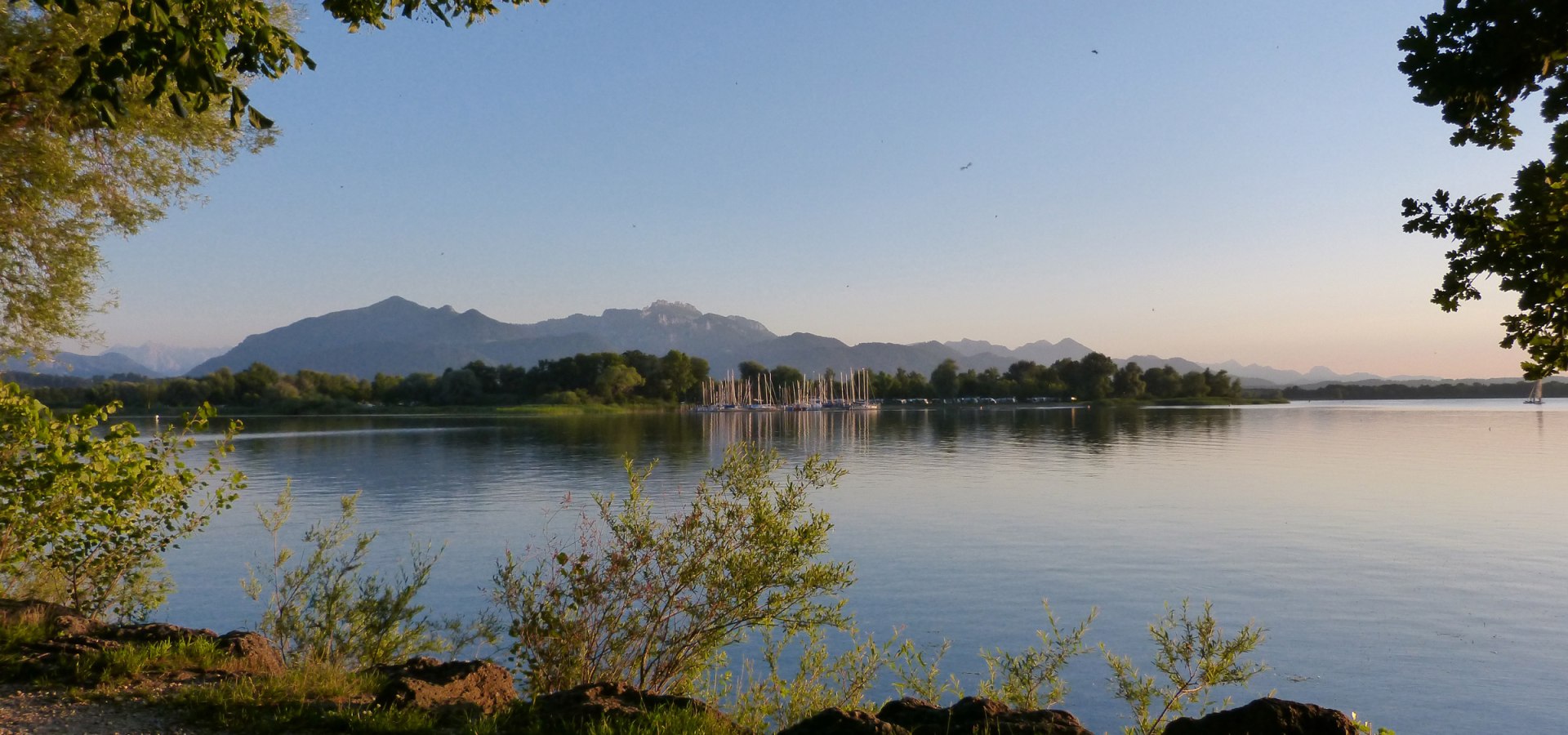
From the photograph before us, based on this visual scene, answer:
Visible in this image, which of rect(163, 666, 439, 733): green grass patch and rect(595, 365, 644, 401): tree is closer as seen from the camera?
rect(163, 666, 439, 733): green grass patch

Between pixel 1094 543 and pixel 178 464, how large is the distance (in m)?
22.0

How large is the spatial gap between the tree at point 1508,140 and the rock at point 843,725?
15.8 feet

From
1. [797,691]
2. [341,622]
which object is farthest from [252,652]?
[797,691]

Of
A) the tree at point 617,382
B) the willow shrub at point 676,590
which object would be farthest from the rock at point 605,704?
the tree at point 617,382

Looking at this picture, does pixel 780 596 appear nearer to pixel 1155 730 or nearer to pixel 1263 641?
pixel 1155 730

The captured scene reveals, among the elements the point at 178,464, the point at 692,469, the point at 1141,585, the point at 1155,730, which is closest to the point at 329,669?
the point at 178,464

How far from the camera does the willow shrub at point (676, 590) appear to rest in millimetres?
9953

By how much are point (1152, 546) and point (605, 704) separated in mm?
21533

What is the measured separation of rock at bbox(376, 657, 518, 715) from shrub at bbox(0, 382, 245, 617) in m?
3.61

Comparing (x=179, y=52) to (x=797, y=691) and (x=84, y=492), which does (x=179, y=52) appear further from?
(x=797, y=691)

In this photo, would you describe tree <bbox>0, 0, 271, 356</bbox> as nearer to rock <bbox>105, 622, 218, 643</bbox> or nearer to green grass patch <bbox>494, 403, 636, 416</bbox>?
rock <bbox>105, 622, 218, 643</bbox>

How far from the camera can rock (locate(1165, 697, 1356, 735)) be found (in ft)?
19.0

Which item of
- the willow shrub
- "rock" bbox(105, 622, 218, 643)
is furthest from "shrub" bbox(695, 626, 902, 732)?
"rock" bbox(105, 622, 218, 643)

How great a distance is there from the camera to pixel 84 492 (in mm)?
10055
